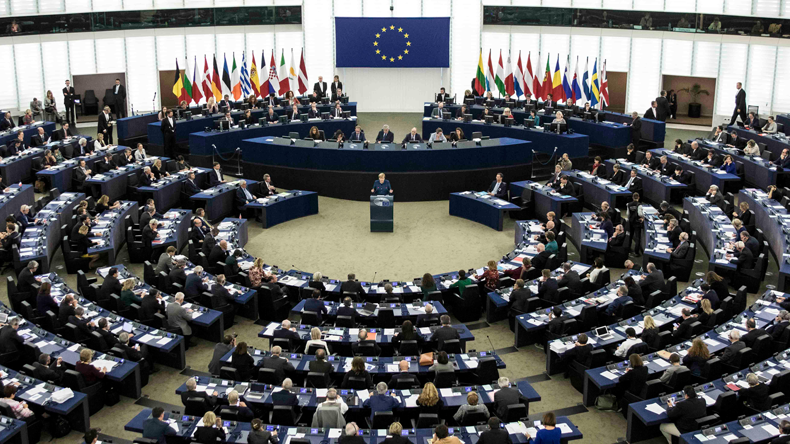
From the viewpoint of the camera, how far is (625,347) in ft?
46.1

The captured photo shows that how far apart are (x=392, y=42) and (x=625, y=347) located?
27095mm

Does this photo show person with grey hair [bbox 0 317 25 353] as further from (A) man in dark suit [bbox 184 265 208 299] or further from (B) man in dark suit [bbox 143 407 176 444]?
(B) man in dark suit [bbox 143 407 176 444]

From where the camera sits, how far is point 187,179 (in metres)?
24.2

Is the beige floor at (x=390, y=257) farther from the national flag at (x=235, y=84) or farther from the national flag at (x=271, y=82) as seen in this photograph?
the national flag at (x=235, y=84)

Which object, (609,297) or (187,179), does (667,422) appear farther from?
(187,179)

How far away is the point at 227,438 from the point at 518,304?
7293mm

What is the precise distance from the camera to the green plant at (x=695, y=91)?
38469mm

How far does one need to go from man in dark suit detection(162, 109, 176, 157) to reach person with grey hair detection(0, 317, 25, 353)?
15303 mm

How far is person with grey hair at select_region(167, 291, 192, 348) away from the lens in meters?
15.6

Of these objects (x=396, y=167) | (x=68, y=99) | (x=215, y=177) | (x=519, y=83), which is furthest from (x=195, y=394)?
(x=68, y=99)

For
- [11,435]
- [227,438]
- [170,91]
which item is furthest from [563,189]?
[170,91]

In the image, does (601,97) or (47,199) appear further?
(601,97)

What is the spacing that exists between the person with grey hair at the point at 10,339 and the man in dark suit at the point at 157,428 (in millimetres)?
4174

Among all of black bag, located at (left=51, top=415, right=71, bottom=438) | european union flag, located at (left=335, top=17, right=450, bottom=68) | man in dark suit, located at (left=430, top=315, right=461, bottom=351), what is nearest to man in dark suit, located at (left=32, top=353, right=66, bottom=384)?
black bag, located at (left=51, top=415, right=71, bottom=438)
